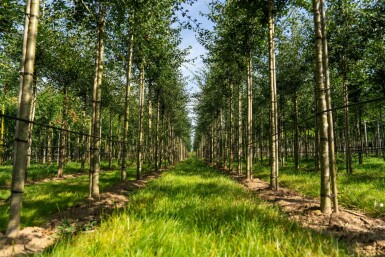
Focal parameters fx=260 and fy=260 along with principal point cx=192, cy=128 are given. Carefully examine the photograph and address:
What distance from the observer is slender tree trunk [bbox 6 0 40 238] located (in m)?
4.60

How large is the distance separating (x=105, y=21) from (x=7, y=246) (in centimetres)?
739

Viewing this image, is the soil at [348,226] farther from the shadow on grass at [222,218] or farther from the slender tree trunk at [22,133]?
the slender tree trunk at [22,133]

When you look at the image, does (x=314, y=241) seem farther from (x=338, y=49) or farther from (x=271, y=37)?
(x=338, y=49)

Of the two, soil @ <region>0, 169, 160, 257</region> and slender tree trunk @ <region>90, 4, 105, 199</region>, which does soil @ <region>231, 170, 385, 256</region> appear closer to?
soil @ <region>0, 169, 160, 257</region>

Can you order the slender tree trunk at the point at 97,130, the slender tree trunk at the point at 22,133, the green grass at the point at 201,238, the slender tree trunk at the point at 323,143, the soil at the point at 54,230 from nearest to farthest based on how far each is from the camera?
the green grass at the point at 201,238 < the soil at the point at 54,230 < the slender tree trunk at the point at 22,133 < the slender tree trunk at the point at 323,143 < the slender tree trunk at the point at 97,130

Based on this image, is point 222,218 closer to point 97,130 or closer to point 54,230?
point 54,230

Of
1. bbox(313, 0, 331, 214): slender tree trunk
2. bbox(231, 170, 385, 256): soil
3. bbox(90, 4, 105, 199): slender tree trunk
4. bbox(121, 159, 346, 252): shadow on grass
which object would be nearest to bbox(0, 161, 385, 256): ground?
bbox(231, 170, 385, 256): soil

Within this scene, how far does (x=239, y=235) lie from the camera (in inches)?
157

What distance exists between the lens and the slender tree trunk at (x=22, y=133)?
15.1 ft

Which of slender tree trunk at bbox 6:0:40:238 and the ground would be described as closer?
the ground

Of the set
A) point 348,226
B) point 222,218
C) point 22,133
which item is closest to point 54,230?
point 22,133

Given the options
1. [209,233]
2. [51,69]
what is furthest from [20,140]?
[51,69]

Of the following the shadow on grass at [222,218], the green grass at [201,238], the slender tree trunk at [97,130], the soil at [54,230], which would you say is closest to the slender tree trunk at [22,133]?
the soil at [54,230]

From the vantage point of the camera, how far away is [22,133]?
471 centimetres
